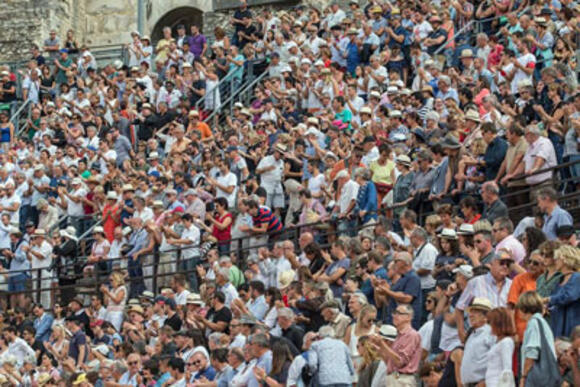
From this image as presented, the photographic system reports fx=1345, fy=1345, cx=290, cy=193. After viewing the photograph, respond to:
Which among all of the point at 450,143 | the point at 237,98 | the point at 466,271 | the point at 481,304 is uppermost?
the point at 237,98

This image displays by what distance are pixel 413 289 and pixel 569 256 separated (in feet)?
9.04

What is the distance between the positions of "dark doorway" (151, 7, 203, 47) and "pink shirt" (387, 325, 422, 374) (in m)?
26.2

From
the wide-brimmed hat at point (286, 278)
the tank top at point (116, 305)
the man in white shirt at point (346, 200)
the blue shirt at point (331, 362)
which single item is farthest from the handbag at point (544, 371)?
the tank top at point (116, 305)

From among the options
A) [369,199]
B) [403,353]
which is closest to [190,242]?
[369,199]

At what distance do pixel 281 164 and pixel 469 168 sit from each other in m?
4.76

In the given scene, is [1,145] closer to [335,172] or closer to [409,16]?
[409,16]

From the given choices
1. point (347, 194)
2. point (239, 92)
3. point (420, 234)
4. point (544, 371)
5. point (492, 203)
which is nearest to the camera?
point (544, 371)

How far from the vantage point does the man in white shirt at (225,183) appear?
21469 millimetres

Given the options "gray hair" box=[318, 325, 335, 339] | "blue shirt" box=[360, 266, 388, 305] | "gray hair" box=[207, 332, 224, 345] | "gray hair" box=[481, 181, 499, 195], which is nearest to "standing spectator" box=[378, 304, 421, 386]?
"gray hair" box=[318, 325, 335, 339]

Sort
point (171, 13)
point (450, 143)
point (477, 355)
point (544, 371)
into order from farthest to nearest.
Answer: point (171, 13)
point (450, 143)
point (477, 355)
point (544, 371)

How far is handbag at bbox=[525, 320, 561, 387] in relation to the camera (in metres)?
11.5

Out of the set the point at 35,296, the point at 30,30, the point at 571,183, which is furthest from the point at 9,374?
the point at 30,30

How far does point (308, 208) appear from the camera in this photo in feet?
65.1

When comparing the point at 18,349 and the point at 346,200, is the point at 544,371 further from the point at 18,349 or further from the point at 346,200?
the point at 18,349
